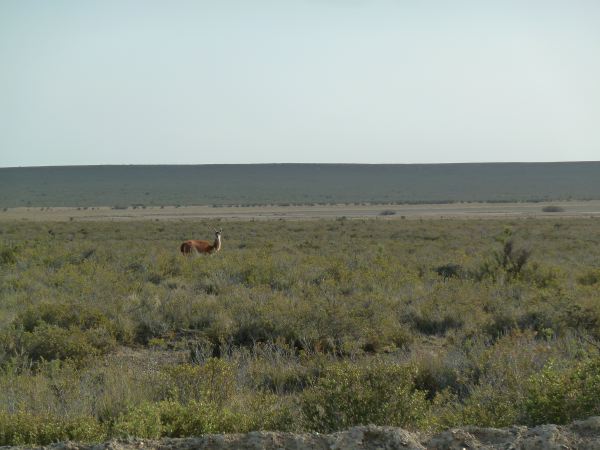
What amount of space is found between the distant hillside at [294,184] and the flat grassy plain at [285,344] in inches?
3113

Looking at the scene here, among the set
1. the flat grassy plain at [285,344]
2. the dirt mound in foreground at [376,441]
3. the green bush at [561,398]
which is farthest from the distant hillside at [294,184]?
the dirt mound in foreground at [376,441]

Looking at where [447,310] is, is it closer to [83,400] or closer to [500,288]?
[500,288]

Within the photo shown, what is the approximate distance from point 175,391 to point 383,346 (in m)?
4.39

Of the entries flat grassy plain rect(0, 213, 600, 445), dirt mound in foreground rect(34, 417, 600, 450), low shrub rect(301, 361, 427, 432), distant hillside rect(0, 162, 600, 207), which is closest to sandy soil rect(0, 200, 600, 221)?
distant hillside rect(0, 162, 600, 207)

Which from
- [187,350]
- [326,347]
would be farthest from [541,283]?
[187,350]

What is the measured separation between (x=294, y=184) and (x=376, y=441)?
115 metres

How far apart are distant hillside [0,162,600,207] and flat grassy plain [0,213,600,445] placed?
7906 cm

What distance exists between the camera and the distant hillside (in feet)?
333

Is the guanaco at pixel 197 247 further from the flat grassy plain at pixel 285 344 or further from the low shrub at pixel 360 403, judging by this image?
the low shrub at pixel 360 403

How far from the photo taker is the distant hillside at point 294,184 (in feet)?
333

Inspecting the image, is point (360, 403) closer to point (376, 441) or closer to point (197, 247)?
point (376, 441)

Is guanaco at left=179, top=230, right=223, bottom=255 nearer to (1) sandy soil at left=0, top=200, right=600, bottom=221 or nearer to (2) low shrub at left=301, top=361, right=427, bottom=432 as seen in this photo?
(2) low shrub at left=301, top=361, right=427, bottom=432

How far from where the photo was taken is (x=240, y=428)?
554 centimetres

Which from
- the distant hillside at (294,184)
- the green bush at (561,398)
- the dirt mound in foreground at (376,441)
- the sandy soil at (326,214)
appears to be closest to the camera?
the dirt mound in foreground at (376,441)
